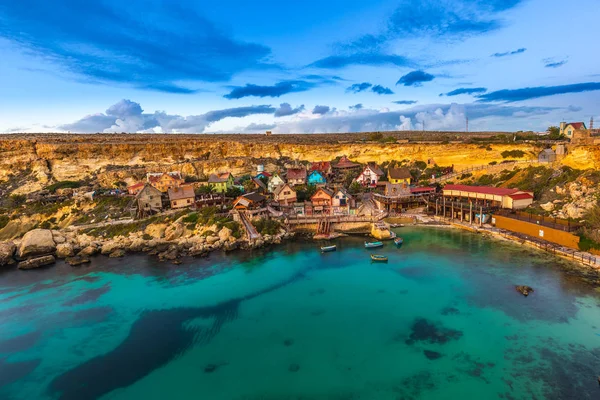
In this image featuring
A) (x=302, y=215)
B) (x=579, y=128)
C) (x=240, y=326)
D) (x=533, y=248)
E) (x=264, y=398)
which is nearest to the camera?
(x=264, y=398)

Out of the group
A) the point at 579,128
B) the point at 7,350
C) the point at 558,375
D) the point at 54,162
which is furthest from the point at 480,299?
the point at 54,162

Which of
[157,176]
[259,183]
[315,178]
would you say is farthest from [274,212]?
[157,176]

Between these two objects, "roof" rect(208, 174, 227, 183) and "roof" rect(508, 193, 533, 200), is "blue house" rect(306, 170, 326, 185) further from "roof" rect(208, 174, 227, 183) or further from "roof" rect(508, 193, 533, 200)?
"roof" rect(508, 193, 533, 200)

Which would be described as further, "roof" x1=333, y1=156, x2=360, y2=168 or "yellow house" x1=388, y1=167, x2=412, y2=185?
"roof" x1=333, y1=156, x2=360, y2=168

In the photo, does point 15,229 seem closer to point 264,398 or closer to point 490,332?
point 264,398

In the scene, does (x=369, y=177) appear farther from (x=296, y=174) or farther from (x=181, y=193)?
(x=181, y=193)

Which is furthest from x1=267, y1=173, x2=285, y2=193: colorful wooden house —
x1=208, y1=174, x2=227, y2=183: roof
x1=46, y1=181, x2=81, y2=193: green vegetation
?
x1=46, y1=181, x2=81, y2=193: green vegetation

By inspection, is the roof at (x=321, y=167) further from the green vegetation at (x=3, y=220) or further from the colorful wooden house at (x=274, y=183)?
the green vegetation at (x=3, y=220)
